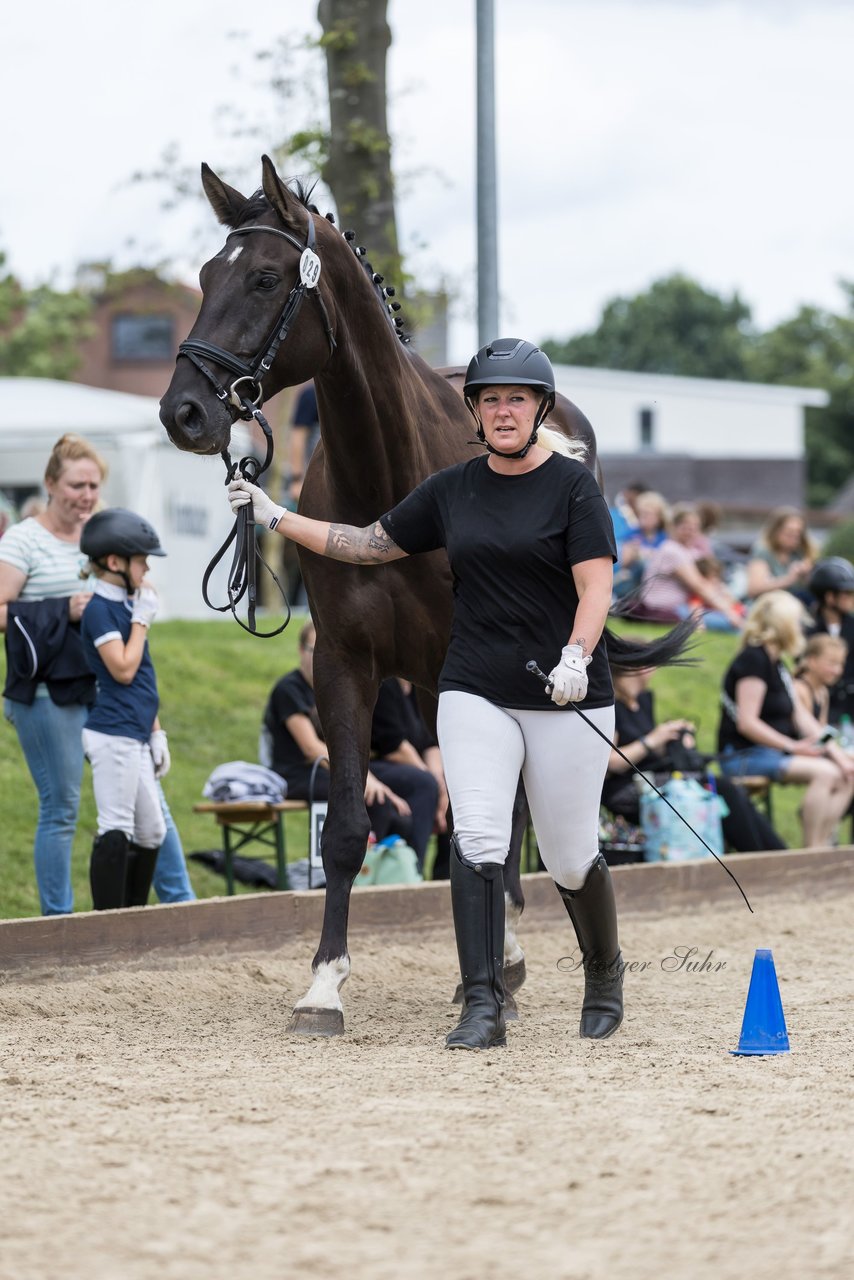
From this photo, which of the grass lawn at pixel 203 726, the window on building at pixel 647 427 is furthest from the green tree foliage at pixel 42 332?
the grass lawn at pixel 203 726

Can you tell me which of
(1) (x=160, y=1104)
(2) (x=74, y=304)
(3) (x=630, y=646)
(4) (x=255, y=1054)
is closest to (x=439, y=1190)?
(1) (x=160, y=1104)

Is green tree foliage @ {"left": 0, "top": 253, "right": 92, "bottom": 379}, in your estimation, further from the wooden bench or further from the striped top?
the striped top

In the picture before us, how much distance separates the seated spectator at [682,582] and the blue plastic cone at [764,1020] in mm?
8464

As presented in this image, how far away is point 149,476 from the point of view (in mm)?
16703

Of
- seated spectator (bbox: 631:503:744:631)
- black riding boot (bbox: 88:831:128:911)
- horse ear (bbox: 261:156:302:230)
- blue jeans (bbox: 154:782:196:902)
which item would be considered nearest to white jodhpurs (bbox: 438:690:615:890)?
horse ear (bbox: 261:156:302:230)

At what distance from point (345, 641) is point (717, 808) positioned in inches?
154

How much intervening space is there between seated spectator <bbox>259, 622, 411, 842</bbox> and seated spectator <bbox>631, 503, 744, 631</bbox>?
17.0 ft

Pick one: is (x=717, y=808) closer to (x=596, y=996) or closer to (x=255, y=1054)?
(x=596, y=996)

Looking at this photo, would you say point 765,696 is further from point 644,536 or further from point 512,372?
point 512,372

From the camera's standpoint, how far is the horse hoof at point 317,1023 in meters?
5.48

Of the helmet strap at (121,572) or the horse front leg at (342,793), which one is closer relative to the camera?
the horse front leg at (342,793)

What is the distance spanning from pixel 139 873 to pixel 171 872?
11.6 inches

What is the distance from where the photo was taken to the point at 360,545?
556 centimetres

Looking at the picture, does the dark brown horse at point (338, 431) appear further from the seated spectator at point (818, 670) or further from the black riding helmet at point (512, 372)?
the seated spectator at point (818, 670)
